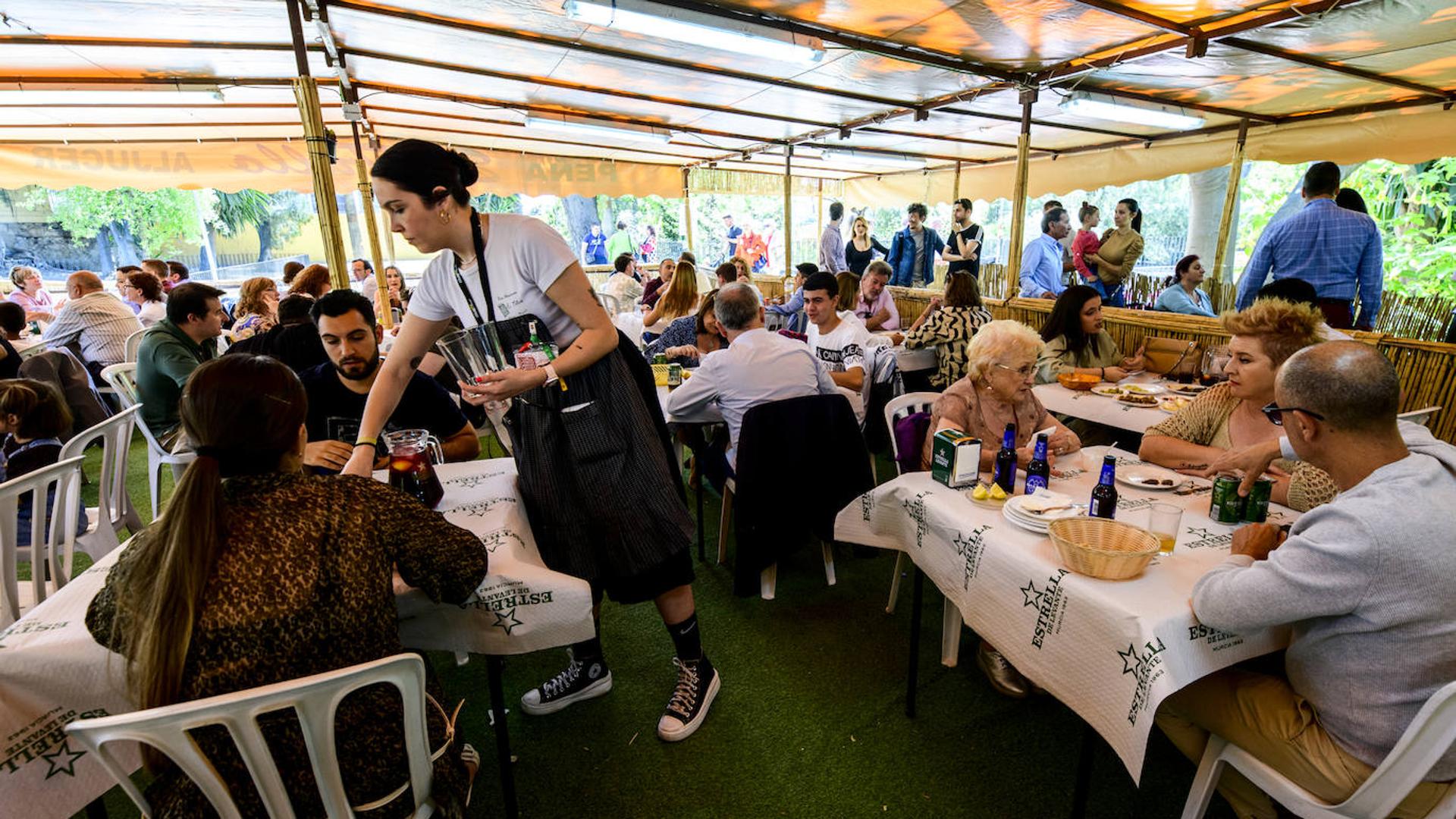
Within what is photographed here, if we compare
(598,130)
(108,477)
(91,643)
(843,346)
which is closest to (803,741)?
(91,643)

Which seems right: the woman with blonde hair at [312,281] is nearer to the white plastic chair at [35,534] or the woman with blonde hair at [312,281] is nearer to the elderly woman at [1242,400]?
the white plastic chair at [35,534]

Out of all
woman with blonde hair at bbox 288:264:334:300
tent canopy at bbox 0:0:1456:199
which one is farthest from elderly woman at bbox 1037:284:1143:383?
woman with blonde hair at bbox 288:264:334:300

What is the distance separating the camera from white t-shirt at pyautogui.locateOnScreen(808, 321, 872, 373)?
13.2 feet

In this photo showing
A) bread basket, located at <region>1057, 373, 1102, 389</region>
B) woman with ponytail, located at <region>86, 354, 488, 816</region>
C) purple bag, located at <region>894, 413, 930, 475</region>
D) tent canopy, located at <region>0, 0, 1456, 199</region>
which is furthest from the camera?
tent canopy, located at <region>0, 0, 1456, 199</region>

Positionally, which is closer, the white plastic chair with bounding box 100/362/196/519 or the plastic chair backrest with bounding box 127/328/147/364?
the white plastic chair with bounding box 100/362/196/519

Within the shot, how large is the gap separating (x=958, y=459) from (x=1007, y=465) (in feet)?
0.48

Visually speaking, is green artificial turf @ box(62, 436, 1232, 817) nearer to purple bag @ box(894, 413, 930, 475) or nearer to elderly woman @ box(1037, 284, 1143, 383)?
purple bag @ box(894, 413, 930, 475)

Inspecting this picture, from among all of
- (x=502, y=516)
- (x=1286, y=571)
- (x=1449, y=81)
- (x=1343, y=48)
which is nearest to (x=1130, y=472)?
(x=1286, y=571)

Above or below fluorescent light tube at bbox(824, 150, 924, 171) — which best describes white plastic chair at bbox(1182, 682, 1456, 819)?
below

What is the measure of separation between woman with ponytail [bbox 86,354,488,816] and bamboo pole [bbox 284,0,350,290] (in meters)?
2.83

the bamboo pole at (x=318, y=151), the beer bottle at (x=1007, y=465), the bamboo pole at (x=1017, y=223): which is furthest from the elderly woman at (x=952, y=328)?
the bamboo pole at (x=318, y=151)

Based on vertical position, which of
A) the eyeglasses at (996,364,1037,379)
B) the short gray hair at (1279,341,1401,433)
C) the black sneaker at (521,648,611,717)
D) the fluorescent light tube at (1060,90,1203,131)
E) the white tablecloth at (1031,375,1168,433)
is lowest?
the black sneaker at (521,648,611,717)

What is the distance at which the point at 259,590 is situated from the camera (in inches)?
40.9

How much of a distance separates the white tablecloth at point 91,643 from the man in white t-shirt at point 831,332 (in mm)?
2682
